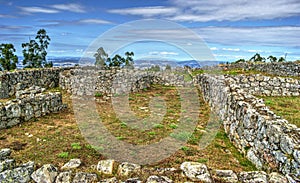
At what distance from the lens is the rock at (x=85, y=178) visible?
667 cm

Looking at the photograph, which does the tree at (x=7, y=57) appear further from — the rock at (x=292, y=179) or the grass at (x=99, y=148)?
the rock at (x=292, y=179)

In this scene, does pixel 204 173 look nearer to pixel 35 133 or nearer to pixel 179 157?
pixel 179 157

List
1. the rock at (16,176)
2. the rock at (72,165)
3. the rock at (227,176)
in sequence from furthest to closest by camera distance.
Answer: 1. the rock at (72,165)
2. the rock at (16,176)
3. the rock at (227,176)

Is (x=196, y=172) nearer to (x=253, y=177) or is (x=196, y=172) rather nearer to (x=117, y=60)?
(x=253, y=177)

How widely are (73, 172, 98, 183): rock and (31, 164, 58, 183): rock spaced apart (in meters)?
0.72

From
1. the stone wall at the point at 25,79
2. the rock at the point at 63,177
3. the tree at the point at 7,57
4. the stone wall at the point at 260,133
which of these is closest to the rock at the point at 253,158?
the stone wall at the point at 260,133

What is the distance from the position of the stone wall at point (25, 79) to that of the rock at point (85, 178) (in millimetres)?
19155

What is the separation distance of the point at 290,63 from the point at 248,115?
2475cm

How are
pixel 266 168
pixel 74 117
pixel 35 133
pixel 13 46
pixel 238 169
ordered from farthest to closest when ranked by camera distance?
pixel 13 46 < pixel 74 117 < pixel 35 133 < pixel 238 169 < pixel 266 168

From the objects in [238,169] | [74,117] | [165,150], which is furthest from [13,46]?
[238,169]

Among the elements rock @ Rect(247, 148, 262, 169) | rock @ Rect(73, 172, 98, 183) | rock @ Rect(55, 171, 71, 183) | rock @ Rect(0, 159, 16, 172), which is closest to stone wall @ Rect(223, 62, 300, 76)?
rock @ Rect(247, 148, 262, 169)

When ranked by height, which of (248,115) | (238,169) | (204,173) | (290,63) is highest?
(290,63)

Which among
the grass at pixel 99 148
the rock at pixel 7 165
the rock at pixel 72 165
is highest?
the rock at pixel 7 165

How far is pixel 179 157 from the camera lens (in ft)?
32.1
